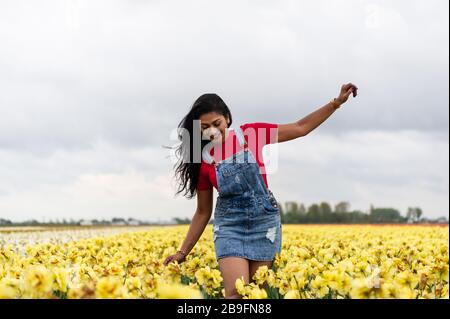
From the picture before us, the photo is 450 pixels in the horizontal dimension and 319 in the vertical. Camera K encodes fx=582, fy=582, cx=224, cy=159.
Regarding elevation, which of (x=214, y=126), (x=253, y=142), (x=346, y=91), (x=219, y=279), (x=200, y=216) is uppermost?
(x=346, y=91)

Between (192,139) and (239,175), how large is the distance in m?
0.54

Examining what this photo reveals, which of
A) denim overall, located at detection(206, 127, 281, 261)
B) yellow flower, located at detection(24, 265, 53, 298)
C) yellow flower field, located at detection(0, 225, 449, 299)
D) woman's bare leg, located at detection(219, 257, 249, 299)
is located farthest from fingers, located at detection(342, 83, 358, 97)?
yellow flower, located at detection(24, 265, 53, 298)

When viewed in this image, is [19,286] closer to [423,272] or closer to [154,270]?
[154,270]

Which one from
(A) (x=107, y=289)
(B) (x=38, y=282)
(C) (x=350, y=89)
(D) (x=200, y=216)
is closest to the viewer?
(A) (x=107, y=289)

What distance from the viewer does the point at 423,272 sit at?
404 centimetres

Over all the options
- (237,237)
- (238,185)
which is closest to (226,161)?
→ (238,185)

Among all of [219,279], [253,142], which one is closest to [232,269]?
[219,279]

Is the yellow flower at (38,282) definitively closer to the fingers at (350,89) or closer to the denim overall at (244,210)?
the denim overall at (244,210)

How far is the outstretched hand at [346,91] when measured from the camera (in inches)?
189

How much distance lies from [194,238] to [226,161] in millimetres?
741

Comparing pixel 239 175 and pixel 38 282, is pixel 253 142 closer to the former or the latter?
pixel 239 175

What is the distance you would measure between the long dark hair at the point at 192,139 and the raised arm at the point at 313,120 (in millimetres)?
484

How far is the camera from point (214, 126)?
487 centimetres
